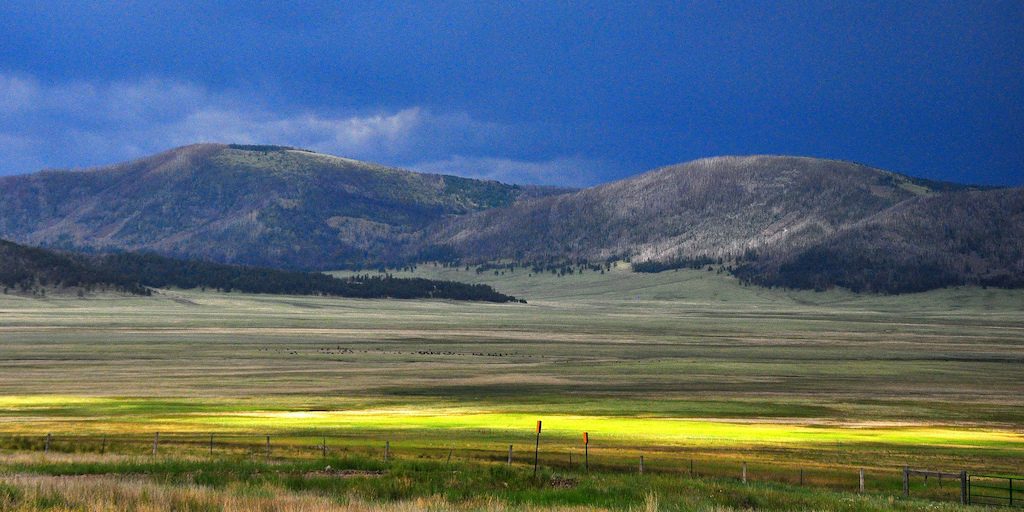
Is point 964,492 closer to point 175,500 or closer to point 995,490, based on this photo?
point 995,490

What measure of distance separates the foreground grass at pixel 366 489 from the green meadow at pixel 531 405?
0.20 m

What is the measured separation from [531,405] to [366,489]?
3372cm

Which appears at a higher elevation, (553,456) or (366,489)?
(366,489)

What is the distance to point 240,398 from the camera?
62.5 m

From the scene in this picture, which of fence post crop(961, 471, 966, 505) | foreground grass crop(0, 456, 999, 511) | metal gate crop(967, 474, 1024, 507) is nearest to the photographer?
foreground grass crop(0, 456, 999, 511)

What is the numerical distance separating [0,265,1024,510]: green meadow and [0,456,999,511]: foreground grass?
0.65ft

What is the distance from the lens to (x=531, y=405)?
60062 millimetres

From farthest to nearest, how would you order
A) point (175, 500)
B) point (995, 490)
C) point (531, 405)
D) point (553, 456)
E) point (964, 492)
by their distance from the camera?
point (531, 405)
point (553, 456)
point (995, 490)
point (964, 492)
point (175, 500)

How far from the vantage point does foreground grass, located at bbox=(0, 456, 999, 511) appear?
2206 centimetres

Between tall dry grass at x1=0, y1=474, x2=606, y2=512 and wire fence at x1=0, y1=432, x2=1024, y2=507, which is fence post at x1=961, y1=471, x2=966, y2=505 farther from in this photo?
tall dry grass at x1=0, y1=474, x2=606, y2=512

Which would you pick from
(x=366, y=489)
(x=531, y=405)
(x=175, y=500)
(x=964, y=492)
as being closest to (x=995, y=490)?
(x=964, y=492)

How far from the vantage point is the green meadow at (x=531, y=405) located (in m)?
32.3

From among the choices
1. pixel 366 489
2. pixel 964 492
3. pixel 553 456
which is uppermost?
pixel 366 489

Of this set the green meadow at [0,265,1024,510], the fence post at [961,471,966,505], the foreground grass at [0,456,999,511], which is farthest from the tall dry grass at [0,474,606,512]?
the fence post at [961,471,966,505]
